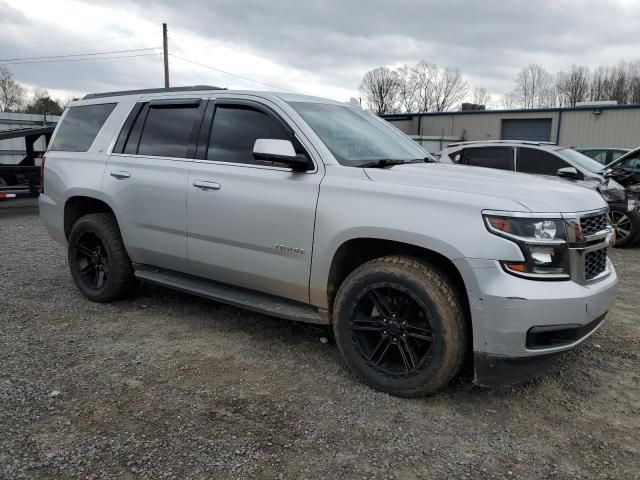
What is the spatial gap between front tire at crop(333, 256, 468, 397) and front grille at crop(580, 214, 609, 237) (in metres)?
0.80

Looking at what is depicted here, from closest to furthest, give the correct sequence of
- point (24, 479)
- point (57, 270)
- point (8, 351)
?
1. point (24, 479)
2. point (8, 351)
3. point (57, 270)

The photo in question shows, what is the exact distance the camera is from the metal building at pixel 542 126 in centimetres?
2269

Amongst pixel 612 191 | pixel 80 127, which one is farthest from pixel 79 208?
pixel 612 191

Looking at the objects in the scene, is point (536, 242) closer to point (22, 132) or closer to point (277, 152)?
point (277, 152)

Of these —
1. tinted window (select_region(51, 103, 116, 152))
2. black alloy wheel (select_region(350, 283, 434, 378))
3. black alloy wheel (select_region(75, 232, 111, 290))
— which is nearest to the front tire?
black alloy wheel (select_region(350, 283, 434, 378))

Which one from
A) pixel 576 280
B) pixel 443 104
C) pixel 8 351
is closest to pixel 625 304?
pixel 576 280

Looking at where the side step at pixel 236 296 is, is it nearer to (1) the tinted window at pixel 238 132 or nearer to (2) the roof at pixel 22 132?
(1) the tinted window at pixel 238 132

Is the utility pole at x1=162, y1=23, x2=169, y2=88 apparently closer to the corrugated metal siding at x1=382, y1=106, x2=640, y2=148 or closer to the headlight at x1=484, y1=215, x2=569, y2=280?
the corrugated metal siding at x1=382, y1=106, x2=640, y2=148

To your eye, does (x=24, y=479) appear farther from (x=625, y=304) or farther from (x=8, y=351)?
(x=625, y=304)

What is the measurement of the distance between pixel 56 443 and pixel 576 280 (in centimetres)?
288

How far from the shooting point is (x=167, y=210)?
412 centimetres

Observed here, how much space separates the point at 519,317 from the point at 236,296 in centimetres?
202

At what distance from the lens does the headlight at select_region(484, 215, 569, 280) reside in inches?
107

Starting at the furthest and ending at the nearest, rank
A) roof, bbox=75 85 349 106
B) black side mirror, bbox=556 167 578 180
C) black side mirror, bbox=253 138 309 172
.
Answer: black side mirror, bbox=556 167 578 180, roof, bbox=75 85 349 106, black side mirror, bbox=253 138 309 172
